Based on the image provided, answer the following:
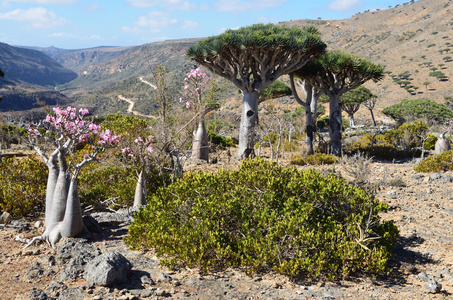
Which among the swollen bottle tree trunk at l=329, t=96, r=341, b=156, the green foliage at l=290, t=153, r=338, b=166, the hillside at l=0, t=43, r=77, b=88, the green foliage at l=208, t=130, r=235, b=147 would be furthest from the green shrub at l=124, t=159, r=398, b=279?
the hillside at l=0, t=43, r=77, b=88

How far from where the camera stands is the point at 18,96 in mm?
59500

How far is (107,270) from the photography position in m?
3.35

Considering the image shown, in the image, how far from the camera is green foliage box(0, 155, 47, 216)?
5453 millimetres

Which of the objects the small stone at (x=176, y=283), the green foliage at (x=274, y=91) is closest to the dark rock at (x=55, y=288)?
the small stone at (x=176, y=283)

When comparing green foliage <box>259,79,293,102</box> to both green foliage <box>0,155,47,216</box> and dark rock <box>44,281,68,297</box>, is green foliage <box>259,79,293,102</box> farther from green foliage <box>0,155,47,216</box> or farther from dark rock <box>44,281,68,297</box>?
dark rock <box>44,281,68,297</box>

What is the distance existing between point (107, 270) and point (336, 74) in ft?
38.0

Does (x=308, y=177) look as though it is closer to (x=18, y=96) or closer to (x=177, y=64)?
(x=18, y=96)

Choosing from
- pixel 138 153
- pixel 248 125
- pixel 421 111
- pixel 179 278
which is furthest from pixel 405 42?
pixel 179 278

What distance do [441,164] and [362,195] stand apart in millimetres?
6842

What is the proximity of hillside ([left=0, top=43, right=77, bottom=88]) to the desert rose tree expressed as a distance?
112713mm

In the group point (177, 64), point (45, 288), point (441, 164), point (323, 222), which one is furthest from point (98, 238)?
point (177, 64)

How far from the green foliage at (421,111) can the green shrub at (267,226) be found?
67.7 ft

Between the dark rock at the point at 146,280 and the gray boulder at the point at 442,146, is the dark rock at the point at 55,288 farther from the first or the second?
the gray boulder at the point at 442,146

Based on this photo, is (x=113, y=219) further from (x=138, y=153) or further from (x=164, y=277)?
(x=164, y=277)
